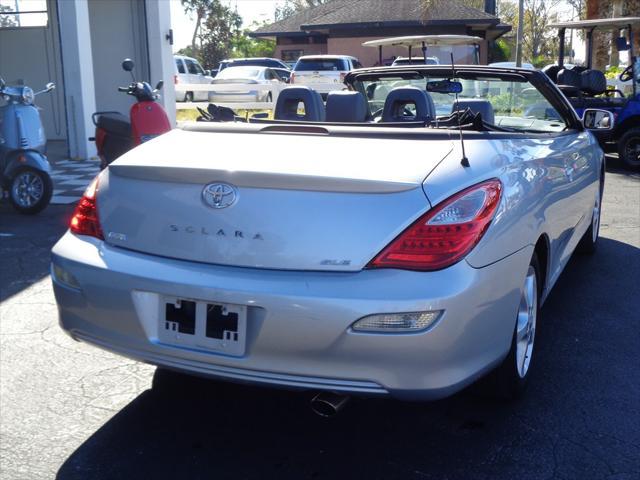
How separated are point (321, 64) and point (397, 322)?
2106cm

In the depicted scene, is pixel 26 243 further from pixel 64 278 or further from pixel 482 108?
pixel 482 108

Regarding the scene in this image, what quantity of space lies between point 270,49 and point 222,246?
176 feet

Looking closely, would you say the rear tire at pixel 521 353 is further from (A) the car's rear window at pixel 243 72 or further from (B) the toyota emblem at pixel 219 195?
(A) the car's rear window at pixel 243 72

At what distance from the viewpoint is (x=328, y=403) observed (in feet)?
9.21

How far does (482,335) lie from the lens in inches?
111

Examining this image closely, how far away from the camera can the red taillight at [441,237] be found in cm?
268

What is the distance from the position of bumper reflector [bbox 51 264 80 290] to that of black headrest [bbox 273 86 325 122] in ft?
5.85

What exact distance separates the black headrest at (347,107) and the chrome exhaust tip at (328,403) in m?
1.98

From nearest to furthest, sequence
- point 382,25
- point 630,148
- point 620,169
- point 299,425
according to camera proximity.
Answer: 1. point 299,425
2. point 630,148
3. point 620,169
4. point 382,25

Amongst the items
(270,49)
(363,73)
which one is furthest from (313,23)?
(363,73)

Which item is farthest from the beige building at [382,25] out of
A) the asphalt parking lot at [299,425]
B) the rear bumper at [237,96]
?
the asphalt parking lot at [299,425]

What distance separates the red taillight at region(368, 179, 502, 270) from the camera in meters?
2.68

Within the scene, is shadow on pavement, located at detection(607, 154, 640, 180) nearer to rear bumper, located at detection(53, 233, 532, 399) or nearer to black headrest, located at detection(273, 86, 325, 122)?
black headrest, located at detection(273, 86, 325, 122)

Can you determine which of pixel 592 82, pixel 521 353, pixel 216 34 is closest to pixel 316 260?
pixel 521 353
